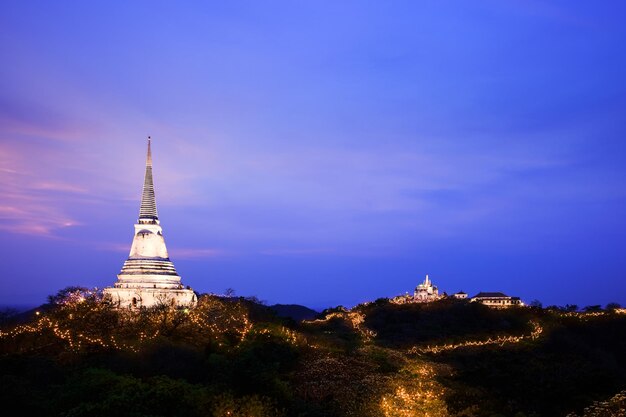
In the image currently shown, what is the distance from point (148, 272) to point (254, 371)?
898 inches

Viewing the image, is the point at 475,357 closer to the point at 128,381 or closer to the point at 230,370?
the point at 230,370

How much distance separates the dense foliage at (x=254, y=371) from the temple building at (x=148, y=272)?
14.3 ft

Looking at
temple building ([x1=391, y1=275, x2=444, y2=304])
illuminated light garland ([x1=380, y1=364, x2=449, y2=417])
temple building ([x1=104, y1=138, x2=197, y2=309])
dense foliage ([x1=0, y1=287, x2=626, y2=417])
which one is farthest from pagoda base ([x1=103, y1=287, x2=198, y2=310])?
temple building ([x1=391, y1=275, x2=444, y2=304])

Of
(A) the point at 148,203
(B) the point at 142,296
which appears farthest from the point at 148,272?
(A) the point at 148,203

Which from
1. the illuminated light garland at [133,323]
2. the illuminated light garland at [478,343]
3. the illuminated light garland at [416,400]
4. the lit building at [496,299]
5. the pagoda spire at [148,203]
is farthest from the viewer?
the lit building at [496,299]

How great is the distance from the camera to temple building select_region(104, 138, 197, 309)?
39.3 m

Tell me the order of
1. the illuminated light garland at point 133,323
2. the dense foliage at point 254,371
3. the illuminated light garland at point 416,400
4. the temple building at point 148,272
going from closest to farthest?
the dense foliage at point 254,371
the illuminated light garland at point 416,400
the illuminated light garland at point 133,323
the temple building at point 148,272

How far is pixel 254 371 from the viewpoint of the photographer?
19.3 m

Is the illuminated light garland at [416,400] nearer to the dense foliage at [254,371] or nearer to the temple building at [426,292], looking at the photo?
the dense foliage at [254,371]

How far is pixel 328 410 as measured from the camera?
20.0 meters

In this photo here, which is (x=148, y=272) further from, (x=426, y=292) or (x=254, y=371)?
(x=426, y=292)

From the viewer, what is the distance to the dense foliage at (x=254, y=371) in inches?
703

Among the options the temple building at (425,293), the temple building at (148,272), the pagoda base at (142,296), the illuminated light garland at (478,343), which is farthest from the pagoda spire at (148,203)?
the temple building at (425,293)

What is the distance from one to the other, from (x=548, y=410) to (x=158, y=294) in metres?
24.4
